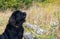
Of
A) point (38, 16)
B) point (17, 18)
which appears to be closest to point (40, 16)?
point (38, 16)

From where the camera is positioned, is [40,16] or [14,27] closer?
[14,27]

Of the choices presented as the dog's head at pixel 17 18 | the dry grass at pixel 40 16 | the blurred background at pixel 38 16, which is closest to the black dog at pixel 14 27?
the dog's head at pixel 17 18

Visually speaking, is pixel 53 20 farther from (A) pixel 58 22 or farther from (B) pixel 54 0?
(B) pixel 54 0

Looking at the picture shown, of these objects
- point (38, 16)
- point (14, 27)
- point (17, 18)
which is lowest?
point (38, 16)

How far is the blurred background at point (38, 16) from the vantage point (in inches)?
368

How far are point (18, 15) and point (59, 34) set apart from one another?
1.52m

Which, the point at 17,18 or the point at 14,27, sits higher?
the point at 17,18

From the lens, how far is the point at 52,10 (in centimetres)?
1110

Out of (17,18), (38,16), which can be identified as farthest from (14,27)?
(38,16)

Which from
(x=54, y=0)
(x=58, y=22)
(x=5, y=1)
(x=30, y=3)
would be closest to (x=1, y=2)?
(x=5, y=1)

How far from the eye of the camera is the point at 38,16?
10578 millimetres

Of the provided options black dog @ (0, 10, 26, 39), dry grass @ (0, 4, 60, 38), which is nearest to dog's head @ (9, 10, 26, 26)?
black dog @ (0, 10, 26, 39)

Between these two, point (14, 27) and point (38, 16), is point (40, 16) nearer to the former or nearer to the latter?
point (38, 16)

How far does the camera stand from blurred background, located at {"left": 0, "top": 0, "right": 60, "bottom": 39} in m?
9.34
